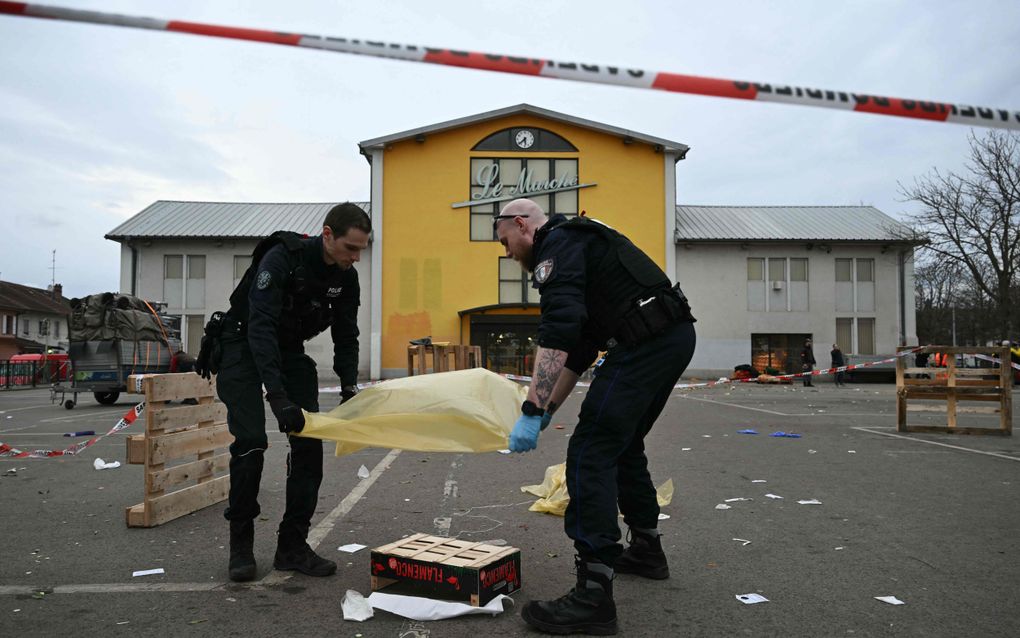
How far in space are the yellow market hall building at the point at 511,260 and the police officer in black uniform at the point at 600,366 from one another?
1078 inches

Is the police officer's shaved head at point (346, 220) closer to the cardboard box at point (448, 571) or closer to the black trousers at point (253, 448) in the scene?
the black trousers at point (253, 448)

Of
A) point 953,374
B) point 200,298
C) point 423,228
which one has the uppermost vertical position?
point 423,228

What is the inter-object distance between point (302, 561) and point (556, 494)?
2.07 metres

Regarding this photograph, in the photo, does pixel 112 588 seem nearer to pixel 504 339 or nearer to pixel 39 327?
pixel 504 339

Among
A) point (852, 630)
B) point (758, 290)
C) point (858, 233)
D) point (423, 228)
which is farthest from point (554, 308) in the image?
point (858, 233)

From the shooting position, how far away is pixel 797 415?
13906 mm

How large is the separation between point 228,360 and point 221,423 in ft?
7.74

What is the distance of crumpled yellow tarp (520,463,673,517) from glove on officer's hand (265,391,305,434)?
6.91ft

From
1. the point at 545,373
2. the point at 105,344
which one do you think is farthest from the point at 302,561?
the point at 105,344

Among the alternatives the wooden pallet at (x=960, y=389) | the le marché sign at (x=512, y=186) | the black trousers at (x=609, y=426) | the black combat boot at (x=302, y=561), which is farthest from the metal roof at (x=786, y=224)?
the black combat boot at (x=302, y=561)

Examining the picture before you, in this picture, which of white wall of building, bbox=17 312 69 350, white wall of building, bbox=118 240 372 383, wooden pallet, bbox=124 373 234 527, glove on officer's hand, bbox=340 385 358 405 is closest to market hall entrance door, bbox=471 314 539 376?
white wall of building, bbox=118 240 372 383

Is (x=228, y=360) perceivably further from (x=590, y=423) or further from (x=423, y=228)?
(x=423, y=228)

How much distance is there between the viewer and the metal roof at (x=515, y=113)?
31297 mm

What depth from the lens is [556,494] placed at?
17.3 feet
